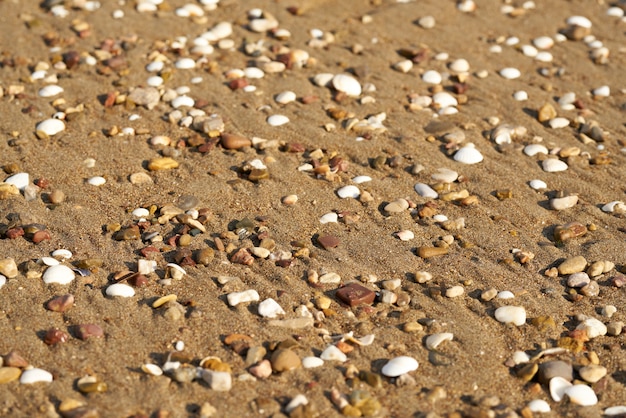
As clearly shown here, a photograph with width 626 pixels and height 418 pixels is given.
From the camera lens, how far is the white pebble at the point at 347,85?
5422 mm

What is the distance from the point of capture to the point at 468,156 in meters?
4.79

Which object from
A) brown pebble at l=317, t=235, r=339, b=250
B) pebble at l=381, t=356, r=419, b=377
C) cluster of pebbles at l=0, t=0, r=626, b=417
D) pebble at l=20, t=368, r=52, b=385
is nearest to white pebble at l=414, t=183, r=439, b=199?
cluster of pebbles at l=0, t=0, r=626, b=417

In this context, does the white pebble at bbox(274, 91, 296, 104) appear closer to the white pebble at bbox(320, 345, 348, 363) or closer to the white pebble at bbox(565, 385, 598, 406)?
the white pebble at bbox(320, 345, 348, 363)

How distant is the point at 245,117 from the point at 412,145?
1010mm

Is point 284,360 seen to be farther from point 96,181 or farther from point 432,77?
point 432,77

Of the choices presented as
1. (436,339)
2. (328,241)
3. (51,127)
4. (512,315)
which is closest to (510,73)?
(328,241)

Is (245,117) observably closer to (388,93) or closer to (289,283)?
(388,93)

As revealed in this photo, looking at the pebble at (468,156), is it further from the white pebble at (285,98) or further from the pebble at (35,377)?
the pebble at (35,377)

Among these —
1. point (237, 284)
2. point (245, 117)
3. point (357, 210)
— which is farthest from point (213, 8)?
point (237, 284)

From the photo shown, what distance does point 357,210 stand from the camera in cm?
432

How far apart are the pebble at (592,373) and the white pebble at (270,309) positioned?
47.5 inches

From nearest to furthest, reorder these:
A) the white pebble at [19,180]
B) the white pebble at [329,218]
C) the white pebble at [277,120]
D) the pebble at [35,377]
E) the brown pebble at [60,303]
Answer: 1. the pebble at [35,377]
2. the brown pebble at [60,303]
3. the white pebble at [329,218]
4. the white pebble at [19,180]
5. the white pebble at [277,120]

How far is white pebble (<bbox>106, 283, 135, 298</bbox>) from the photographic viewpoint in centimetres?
358

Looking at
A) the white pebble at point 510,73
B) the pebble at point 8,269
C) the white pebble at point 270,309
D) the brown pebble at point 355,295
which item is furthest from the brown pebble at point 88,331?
the white pebble at point 510,73
